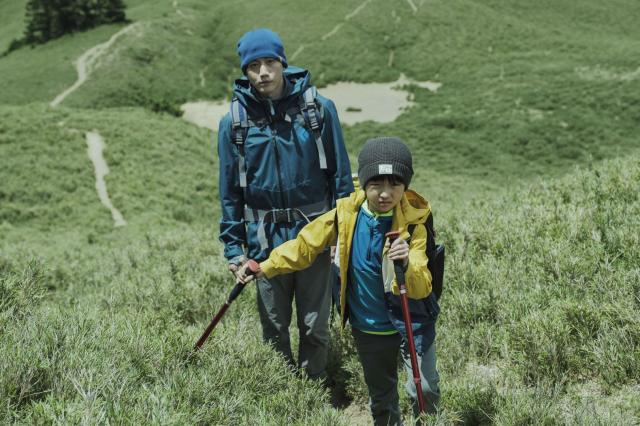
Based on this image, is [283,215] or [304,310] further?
[304,310]

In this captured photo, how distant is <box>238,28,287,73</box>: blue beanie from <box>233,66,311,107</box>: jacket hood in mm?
126

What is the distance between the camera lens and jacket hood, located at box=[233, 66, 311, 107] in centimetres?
406

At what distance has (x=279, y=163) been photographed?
4078mm

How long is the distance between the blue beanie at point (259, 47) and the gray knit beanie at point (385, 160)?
1.23 m

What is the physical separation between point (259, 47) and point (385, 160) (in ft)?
4.81

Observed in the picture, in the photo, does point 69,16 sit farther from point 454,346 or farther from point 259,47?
point 454,346

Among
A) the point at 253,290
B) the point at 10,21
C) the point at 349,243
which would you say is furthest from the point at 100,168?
the point at 10,21

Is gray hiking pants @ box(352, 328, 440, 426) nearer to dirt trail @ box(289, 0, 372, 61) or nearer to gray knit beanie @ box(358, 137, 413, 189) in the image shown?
gray knit beanie @ box(358, 137, 413, 189)

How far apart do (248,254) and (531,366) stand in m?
2.28

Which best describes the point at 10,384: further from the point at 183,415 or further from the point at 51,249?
the point at 51,249

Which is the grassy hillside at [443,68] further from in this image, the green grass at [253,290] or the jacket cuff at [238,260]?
the jacket cuff at [238,260]

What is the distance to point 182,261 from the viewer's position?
27.7 ft

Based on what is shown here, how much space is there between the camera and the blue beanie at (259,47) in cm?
400

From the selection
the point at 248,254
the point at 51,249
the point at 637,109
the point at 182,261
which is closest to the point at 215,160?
the point at 51,249
